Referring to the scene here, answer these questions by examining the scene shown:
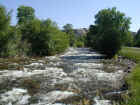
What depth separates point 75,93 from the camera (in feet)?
22.6

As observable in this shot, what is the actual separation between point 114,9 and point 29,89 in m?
27.3

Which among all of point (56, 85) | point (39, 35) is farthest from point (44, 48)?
point (56, 85)

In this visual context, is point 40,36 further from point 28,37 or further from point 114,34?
point 114,34

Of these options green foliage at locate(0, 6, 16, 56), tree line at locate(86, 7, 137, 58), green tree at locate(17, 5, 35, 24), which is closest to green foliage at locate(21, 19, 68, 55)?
green foliage at locate(0, 6, 16, 56)

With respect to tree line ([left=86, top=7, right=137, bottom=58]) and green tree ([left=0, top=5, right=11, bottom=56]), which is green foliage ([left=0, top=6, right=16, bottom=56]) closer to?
green tree ([left=0, top=5, right=11, bottom=56])

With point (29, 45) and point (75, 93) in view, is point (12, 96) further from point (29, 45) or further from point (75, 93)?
point (29, 45)

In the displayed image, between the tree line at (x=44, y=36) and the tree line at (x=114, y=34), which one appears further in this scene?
the tree line at (x=114, y=34)

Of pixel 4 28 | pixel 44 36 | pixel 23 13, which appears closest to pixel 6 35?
pixel 4 28

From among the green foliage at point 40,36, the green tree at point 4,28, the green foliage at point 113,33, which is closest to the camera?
the green tree at point 4,28

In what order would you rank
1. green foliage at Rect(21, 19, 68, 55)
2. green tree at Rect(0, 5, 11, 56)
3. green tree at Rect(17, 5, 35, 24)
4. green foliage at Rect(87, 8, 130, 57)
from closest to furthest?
green tree at Rect(0, 5, 11, 56)
green foliage at Rect(87, 8, 130, 57)
green foliage at Rect(21, 19, 68, 55)
green tree at Rect(17, 5, 35, 24)

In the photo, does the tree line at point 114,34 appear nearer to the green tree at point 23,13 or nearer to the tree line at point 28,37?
the tree line at point 28,37

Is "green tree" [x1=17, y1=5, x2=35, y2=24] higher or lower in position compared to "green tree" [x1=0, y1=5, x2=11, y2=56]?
higher

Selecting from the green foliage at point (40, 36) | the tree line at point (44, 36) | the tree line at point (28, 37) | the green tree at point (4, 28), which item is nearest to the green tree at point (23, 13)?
the tree line at point (28, 37)

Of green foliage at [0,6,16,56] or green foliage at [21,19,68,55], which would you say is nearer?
green foliage at [0,6,16,56]
